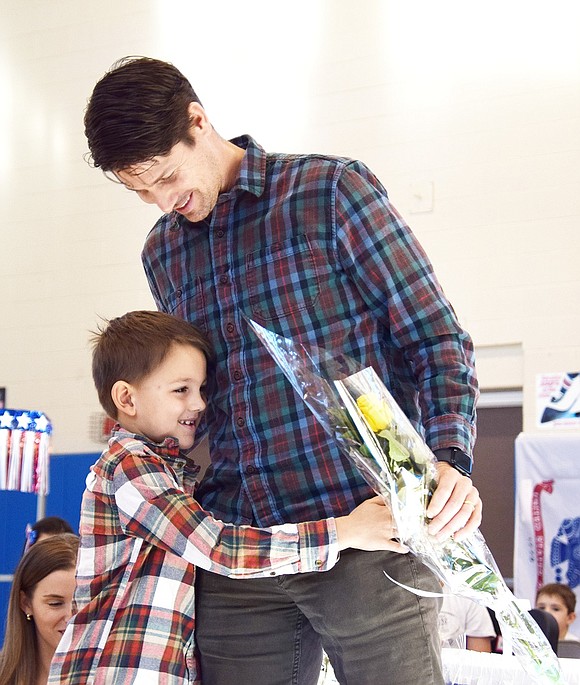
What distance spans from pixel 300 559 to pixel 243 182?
650 mm

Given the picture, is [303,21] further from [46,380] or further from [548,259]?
[46,380]

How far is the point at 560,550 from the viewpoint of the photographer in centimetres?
557

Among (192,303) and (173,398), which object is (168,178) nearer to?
(192,303)

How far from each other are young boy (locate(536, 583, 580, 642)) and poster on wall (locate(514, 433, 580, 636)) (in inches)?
8.5

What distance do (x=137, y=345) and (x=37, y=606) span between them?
1.46 metres

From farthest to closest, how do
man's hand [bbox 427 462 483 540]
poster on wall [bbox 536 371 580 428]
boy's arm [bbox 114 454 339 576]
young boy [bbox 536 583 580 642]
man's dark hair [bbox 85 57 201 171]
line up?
poster on wall [bbox 536 371 580 428]
young boy [bbox 536 583 580 642]
man's dark hair [bbox 85 57 201 171]
boy's arm [bbox 114 454 339 576]
man's hand [bbox 427 462 483 540]

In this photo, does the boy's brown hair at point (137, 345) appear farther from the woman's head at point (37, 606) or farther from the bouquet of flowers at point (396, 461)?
the woman's head at point (37, 606)

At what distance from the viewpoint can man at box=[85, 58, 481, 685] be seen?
4.86 feet

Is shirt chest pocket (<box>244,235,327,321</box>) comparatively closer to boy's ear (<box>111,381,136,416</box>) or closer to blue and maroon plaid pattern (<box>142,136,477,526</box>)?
blue and maroon plaid pattern (<box>142,136,477,526</box>)

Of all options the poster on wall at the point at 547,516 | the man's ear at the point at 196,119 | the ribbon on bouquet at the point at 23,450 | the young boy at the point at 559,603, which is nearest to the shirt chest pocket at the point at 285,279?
the man's ear at the point at 196,119

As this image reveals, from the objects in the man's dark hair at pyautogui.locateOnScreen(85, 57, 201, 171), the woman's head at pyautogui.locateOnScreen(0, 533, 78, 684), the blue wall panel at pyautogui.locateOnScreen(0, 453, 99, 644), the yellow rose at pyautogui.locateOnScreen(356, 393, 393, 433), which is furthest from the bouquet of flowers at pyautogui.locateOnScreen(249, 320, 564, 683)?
the blue wall panel at pyautogui.locateOnScreen(0, 453, 99, 644)

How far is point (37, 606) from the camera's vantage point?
113 inches

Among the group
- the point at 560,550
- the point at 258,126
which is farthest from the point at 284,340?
the point at 258,126

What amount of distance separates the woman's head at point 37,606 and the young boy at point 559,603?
3.10m
